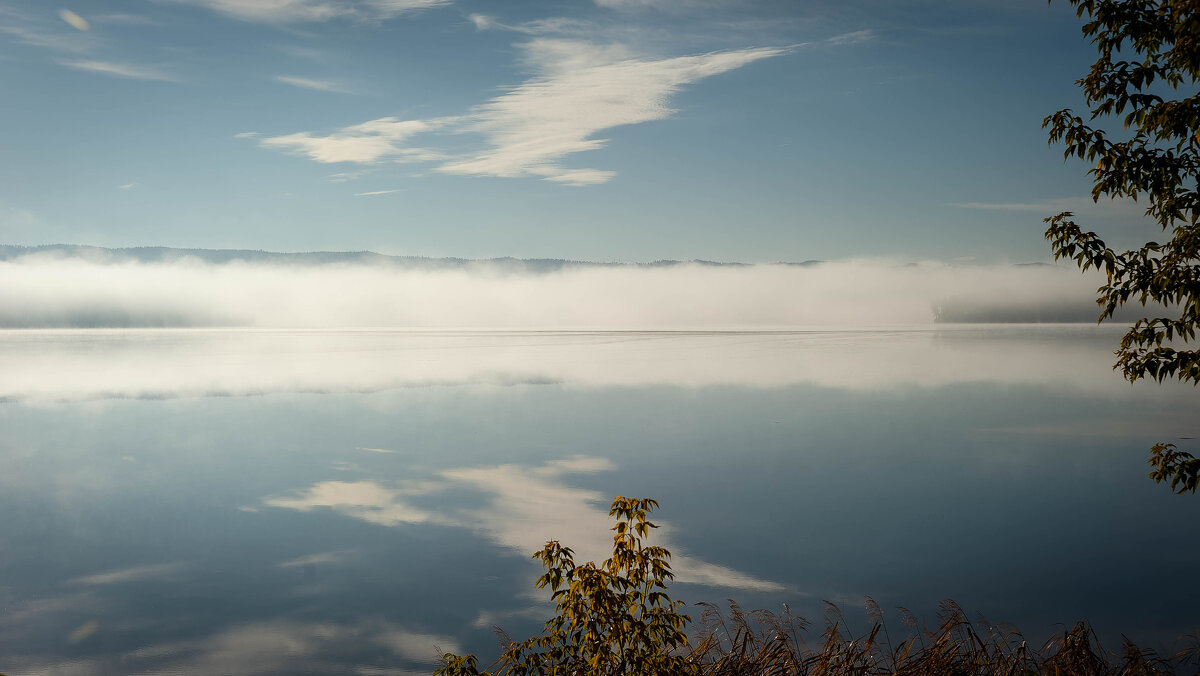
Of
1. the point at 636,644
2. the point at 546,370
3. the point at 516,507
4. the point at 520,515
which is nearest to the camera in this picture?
the point at 636,644

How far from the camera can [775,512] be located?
2989 centimetres

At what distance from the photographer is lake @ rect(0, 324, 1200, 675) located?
19266mm

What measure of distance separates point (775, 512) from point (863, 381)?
179 feet

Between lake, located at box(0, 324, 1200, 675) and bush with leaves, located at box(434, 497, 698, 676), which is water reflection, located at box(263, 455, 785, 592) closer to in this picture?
lake, located at box(0, 324, 1200, 675)

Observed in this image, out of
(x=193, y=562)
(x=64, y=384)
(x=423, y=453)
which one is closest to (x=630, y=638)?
(x=193, y=562)

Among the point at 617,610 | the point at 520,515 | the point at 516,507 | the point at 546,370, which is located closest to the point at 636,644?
the point at 617,610

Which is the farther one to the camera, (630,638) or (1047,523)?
(1047,523)

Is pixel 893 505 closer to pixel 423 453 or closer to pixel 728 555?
pixel 728 555

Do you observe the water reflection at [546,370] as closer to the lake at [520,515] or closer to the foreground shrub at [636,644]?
the lake at [520,515]

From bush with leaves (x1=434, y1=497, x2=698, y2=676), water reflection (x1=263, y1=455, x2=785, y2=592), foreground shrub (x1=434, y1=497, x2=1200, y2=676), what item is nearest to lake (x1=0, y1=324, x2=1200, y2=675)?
water reflection (x1=263, y1=455, x2=785, y2=592)

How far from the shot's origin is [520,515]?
29.9 meters

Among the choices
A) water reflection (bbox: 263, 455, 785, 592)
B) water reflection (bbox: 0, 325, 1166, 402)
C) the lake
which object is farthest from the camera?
water reflection (bbox: 0, 325, 1166, 402)

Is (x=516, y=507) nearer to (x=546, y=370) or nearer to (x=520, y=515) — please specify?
(x=520, y=515)

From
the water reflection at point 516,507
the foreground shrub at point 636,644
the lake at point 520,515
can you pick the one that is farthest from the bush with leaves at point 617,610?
the water reflection at point 516,507
